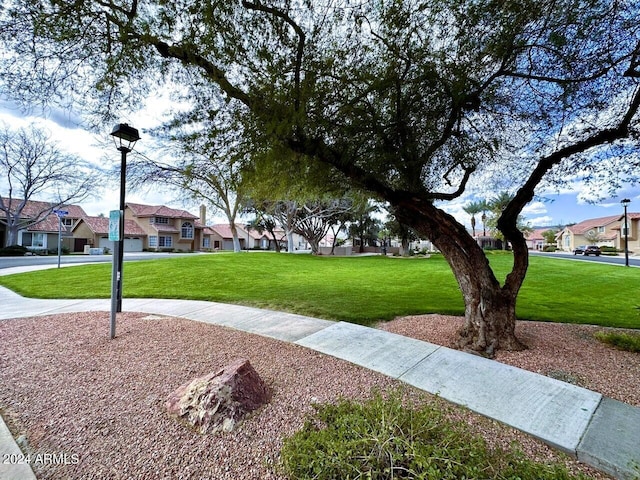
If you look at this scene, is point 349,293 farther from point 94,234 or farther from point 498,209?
point 94,234

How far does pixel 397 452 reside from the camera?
73.9 inches

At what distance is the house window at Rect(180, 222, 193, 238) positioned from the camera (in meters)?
39.1

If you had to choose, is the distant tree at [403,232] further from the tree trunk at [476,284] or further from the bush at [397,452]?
the bush at [397,452]

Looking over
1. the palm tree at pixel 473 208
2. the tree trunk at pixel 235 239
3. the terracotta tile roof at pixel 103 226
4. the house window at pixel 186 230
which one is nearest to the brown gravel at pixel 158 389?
the tree trunk at pixel 235 239

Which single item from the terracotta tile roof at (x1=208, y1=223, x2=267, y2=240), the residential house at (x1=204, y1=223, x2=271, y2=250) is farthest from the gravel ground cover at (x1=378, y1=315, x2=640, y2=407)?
the terracotta tile roof at (x1=208, y1=223, x2=267, y2=240)

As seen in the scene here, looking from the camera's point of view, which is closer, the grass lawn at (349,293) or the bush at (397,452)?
the bush at (397,452)

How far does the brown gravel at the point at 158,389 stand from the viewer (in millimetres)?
2105

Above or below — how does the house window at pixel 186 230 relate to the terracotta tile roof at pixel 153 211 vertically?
below

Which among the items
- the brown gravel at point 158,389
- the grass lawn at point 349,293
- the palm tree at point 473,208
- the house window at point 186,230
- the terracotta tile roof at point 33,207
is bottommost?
the brown gravel at point 158,389

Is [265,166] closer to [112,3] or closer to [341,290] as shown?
[112,3]

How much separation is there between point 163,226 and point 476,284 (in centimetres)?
3948

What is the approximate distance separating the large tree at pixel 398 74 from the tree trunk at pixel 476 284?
0.02 metres

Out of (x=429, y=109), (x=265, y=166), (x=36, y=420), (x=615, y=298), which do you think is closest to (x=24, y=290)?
(x=36, y=420)

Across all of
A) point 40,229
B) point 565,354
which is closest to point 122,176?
point 565,354
